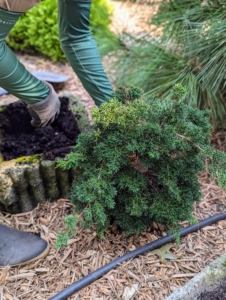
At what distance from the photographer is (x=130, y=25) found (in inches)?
121

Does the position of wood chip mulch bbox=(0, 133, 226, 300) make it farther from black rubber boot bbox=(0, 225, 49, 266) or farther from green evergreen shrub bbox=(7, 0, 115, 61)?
green evergreen shrub bbox=(7, 0, 115, 61)

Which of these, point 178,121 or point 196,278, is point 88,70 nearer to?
point 178,121

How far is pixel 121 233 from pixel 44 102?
0.59 m

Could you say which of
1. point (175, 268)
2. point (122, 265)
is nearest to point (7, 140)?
point (122, 265)

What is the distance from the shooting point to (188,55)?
1.85m

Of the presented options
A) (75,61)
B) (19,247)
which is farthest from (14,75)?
(19,247)

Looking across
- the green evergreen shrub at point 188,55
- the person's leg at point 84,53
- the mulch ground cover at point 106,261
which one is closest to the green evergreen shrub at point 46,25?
the green evergreen shrub at point 188,55

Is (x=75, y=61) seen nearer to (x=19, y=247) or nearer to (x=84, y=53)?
(x=84, y=53)

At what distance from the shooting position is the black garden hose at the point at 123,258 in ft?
3.97

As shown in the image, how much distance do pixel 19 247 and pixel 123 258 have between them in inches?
15.4

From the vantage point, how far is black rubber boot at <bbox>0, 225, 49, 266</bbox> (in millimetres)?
1324

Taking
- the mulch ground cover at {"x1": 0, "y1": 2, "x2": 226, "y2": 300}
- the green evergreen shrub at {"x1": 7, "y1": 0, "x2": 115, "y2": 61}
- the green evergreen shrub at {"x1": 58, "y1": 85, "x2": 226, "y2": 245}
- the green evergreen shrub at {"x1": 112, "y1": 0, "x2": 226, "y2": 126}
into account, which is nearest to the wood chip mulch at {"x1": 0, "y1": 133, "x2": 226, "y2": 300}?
the mulch ground cover at {"x1": 0, "y1": 2, "x2": 226, "y2": 300}

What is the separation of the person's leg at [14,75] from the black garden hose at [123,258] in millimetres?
671

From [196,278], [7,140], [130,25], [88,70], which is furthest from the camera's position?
[130,25]
